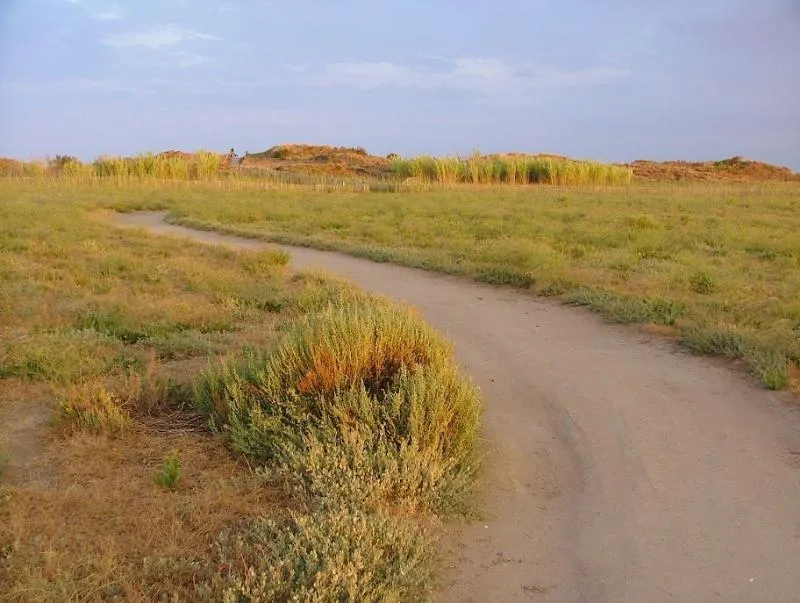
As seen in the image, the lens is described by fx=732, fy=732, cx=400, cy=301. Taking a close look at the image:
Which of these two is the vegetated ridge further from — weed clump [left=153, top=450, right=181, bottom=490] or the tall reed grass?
weed clump [left=153, top=450, right=181, bottom=490]

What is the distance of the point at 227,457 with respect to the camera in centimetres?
405

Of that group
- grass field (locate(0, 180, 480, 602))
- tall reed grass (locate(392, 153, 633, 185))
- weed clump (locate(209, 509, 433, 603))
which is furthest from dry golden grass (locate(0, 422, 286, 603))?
tall reed grass (locate(392, 153, 633, 185))

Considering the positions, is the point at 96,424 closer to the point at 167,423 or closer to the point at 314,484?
the point at 167,423

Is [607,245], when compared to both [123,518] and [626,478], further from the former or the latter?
[123,518]

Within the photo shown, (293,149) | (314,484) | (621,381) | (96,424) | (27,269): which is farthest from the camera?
(293,149)

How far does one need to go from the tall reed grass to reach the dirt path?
23.6m

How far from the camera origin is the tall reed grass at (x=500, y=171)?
3009cm

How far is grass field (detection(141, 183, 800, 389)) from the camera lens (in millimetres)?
7070

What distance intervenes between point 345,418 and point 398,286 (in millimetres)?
5741

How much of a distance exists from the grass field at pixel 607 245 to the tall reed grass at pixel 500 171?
6.62 m

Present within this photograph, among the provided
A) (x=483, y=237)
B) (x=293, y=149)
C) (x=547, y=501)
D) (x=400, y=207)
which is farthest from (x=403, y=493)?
(x=293, y=149)

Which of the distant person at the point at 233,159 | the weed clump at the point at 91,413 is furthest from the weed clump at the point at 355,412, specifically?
the distant person at the point at 233,159

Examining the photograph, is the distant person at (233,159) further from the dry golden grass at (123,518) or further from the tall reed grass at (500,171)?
the dry golden grass at (123,518)

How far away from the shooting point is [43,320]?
Result: 6.76 metres
